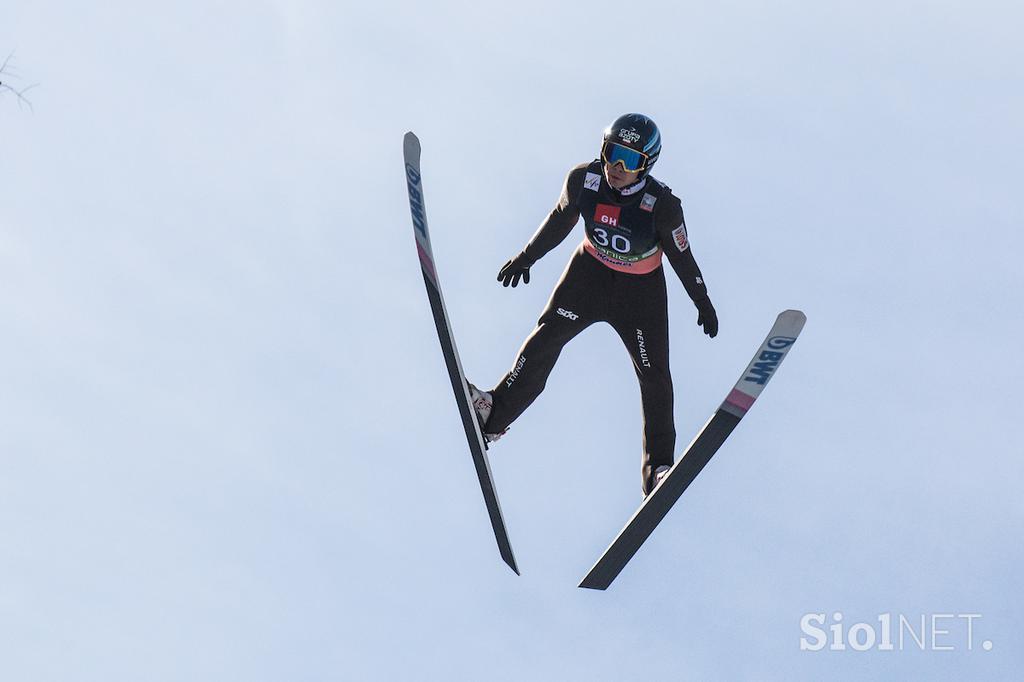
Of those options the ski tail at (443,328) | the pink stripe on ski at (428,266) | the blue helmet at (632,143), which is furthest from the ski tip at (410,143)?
the blue helmet at (632,143)

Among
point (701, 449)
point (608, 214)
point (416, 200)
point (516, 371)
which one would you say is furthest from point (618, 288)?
point (416, 200)

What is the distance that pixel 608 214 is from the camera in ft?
32.7

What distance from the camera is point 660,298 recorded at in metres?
10.3

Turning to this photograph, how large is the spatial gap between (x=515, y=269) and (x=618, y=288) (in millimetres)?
963

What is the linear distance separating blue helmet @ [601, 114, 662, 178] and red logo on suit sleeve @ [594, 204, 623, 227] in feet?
1.13

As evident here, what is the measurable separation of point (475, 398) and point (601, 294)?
51.7 inches

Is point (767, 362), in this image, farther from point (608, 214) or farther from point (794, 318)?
point (608, 214)

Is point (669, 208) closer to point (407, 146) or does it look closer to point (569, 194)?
point (569, 194)

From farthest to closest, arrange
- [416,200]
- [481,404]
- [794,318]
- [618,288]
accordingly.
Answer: [481,404] < [618,288] < [416,200] < [794,318]

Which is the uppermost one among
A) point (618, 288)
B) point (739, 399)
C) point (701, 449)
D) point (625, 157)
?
point (625, 157)

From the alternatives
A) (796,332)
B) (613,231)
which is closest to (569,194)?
(613,231)

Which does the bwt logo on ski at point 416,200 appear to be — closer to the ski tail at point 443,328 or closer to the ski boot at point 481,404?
the ski tail at point 443,328

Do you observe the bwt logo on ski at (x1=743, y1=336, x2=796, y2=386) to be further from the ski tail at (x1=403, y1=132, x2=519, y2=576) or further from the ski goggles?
the ski tail at (x1=403, y1=132, x2=519, y2=576)

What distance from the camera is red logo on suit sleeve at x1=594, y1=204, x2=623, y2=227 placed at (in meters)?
9.95
